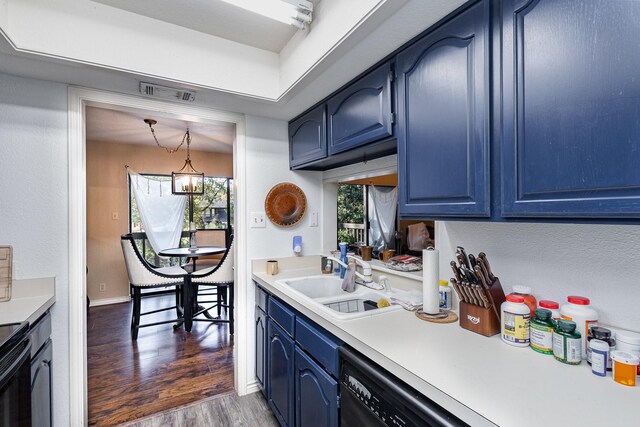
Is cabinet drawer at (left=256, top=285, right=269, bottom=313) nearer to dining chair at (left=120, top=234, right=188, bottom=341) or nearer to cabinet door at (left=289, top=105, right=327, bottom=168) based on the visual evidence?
A: cabinet door at (left=289, top=105, right=327, bottom=168)

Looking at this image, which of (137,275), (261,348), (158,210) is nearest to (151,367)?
(137,275)

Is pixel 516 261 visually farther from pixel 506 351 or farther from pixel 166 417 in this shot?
pixel 166 417

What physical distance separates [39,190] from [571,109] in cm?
243

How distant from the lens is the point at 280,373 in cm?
175

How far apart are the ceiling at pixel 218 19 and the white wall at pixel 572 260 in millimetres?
1415

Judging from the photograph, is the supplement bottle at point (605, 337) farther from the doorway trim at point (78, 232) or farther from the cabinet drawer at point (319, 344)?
the doorway trim at point (78, 232)

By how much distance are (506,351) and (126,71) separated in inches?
82.8

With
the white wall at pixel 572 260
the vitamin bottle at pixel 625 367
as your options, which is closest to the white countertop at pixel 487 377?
the vitamin bottle at pixel 625 367

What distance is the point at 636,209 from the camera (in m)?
0.67

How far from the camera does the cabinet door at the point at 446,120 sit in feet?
3.29

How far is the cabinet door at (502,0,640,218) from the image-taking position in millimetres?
692

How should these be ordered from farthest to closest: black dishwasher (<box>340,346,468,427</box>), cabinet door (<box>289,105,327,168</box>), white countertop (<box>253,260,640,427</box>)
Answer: cabinet door (<box>289,105,327,168</box>), black dishwasher (<box>340,346,468,427</box>), white countertop (<box>253,260,640,427</box>)

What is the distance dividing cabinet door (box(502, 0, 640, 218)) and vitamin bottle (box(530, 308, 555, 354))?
378 mm

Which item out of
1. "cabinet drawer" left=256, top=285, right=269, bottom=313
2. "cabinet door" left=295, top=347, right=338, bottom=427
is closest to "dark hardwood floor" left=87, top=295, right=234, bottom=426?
"cabinet drawer" left=256, top=285, right=269, bottom=313
